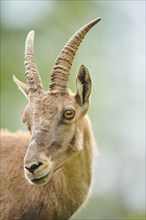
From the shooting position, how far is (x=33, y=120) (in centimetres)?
1494

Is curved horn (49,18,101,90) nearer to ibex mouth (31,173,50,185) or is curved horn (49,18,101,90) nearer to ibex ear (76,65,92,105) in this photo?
ibex ear (76,65,92,105)

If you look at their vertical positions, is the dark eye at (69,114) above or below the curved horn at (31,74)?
below

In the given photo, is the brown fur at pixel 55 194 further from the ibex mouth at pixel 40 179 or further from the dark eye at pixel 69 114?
the ibex mouth at pixel 40 179

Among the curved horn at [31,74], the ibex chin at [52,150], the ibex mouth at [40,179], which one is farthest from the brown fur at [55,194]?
the ibex mouth at [40,179]

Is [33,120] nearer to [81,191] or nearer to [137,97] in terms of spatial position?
[81,191]

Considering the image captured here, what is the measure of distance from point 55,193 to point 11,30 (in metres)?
40.6

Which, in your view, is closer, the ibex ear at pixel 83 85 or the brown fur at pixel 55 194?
the ibex ear at pixel 83 85

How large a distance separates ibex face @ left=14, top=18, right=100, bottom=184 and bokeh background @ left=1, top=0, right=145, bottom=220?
73.2ft

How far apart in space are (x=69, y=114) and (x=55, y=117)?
0.33m

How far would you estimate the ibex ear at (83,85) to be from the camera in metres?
15.5

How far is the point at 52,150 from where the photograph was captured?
14.8m

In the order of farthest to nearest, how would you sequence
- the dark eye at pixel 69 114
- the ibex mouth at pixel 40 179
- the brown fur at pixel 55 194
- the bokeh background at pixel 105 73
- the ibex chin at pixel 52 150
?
1. the bokeh background at pixel 105 73
2. the brown fur at pixel 55 194
3. the dark eye at pixel 69 114
4. the ibex chin at pixel 52 150
5. the ibex mouth at pixel 40 179

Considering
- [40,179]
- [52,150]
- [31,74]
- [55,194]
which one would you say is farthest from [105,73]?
[40,179]

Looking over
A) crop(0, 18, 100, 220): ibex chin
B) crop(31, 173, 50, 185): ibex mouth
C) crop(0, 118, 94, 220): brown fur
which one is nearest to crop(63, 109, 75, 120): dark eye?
crop(0, 18, 100, 220): ibex chin
